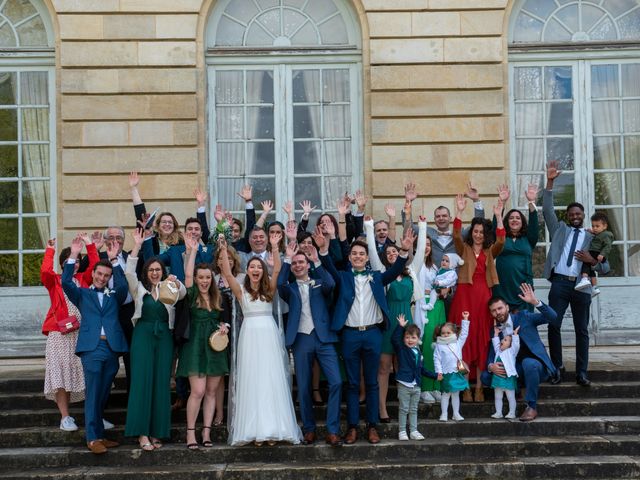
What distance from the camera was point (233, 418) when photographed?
8070 millimetres

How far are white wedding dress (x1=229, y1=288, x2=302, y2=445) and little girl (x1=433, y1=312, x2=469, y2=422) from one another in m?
1.37

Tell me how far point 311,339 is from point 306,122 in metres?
4.60

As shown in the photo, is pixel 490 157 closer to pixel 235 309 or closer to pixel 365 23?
pixel 365 23

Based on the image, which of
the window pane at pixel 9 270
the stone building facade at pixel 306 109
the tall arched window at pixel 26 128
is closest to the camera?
the stone building facade at pixel 306 109

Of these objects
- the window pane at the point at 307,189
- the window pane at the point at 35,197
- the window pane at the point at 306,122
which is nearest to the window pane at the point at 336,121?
the window pane at the point at 306,122

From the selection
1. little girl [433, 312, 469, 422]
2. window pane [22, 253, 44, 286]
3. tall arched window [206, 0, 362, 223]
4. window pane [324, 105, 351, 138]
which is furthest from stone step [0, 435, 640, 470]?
window pane [324, 105, 351, 138]

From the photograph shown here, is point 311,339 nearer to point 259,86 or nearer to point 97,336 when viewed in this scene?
point 97,336

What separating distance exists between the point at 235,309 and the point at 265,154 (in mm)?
4100

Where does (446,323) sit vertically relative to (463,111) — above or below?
below

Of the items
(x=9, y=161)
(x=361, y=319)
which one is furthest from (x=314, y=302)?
(x=9, y=161)

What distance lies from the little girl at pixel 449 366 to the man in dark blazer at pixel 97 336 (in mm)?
2810

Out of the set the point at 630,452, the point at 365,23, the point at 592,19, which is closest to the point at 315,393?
the point at 630,452

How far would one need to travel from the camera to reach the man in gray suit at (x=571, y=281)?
29.5 ft

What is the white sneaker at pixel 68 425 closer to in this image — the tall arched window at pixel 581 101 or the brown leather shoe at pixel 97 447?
the brown leather shoe at pixel 97 447
